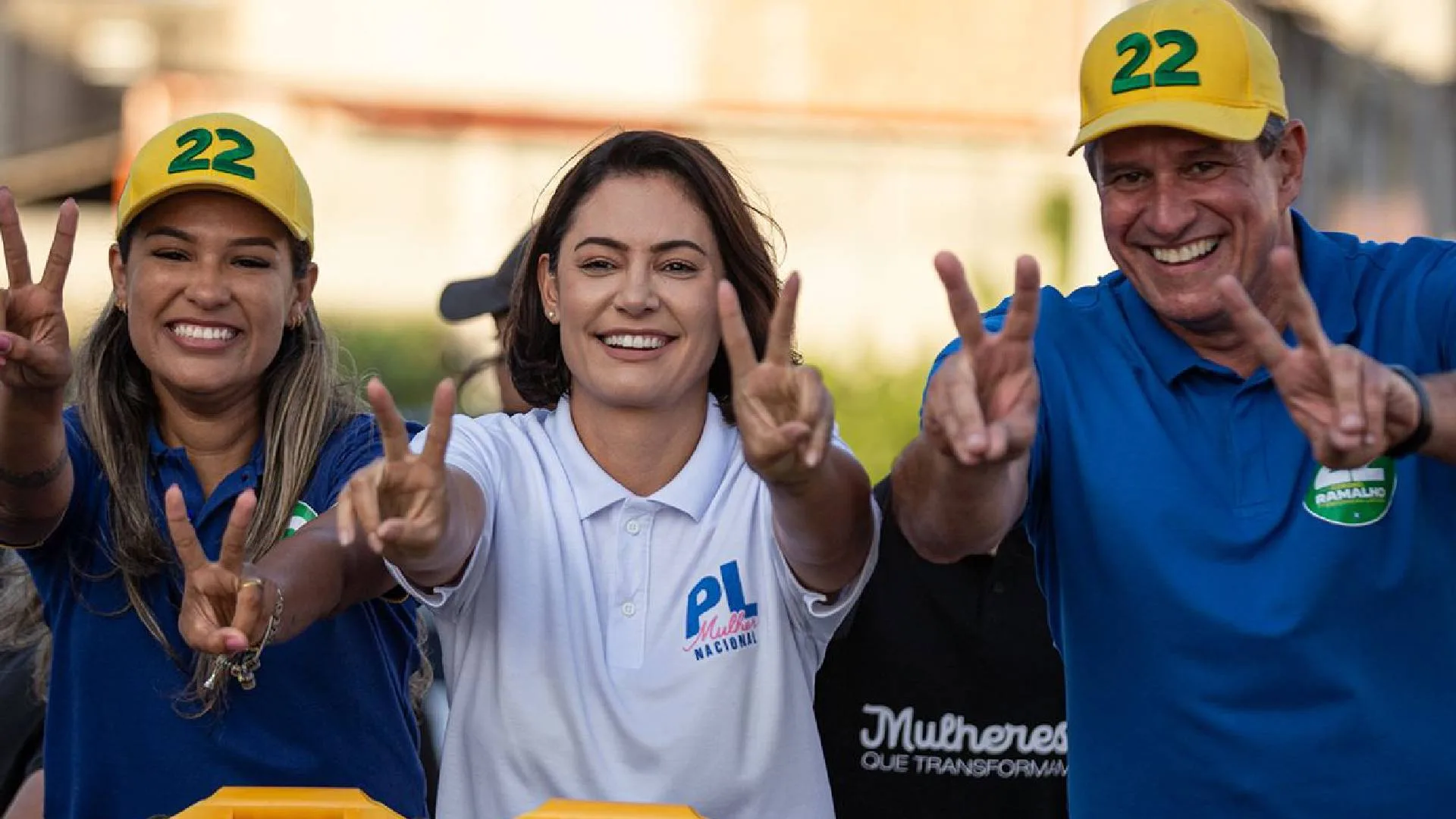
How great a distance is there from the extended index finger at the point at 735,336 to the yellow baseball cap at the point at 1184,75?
2.05 feet

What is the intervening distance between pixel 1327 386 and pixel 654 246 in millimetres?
1055

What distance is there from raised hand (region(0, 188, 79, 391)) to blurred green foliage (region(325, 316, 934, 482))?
22.0ft

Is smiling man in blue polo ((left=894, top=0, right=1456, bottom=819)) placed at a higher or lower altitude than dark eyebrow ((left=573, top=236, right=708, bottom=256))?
lower

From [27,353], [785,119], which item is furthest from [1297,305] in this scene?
[785,119]

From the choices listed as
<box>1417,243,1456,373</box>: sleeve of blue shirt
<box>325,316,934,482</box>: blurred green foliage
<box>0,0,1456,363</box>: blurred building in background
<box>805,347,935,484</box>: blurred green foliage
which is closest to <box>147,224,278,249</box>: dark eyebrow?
<box>1417,243,1456,373</box>: sleeve of blue shirt

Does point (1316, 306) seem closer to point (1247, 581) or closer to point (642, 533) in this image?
point (1247, 581)

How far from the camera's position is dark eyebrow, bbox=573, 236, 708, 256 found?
3029mm

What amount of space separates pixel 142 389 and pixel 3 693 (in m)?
0.96

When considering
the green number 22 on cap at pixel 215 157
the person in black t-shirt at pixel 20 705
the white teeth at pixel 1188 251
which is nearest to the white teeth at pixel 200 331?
the green number 22 on cap at pixel 215 157

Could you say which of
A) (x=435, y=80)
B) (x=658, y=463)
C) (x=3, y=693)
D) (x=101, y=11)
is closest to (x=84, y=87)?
(x=101, y=11)

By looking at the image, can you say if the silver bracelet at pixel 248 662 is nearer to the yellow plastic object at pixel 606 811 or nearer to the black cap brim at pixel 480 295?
the yellow plastic object at pixel 606 811

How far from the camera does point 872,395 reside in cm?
1302

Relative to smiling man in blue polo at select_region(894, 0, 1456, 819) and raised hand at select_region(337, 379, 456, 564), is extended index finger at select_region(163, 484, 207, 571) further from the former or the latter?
smiling man in blue polo at select_region(894, 0, 1456, 819)

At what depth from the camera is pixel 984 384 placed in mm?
2674
